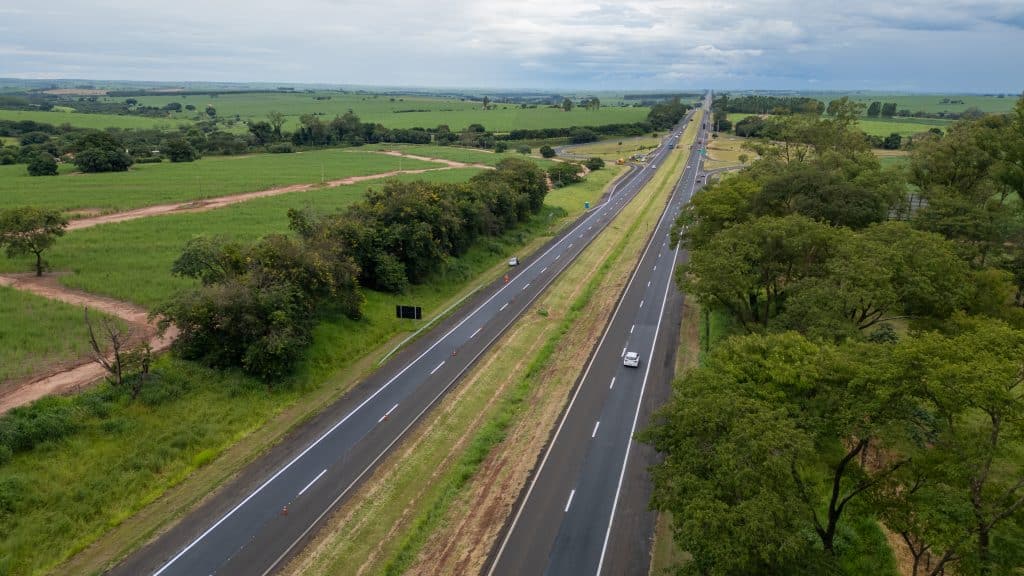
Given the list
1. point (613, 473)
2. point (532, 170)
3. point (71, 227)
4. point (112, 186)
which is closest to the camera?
point (613, 473)

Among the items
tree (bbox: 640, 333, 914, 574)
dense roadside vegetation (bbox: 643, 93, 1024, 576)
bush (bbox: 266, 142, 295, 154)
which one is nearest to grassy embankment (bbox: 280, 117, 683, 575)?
tree (bbox: 640, 333, 914, 574)

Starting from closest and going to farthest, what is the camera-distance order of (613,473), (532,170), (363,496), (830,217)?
(363,496) < (613,473) < (830,217) < (532,170)

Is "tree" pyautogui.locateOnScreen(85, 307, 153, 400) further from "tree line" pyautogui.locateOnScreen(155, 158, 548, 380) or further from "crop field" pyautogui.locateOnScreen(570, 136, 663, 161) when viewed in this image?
"crop field" pyautogui.locateOnScreen(570, 136, 663, 161)

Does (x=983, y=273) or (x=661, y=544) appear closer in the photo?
(x=661, y=544)

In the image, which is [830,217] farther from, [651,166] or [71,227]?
[651,166]

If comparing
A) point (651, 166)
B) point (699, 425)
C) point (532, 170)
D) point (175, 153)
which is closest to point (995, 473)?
point (699, 425)

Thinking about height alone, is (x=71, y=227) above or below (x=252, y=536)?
above

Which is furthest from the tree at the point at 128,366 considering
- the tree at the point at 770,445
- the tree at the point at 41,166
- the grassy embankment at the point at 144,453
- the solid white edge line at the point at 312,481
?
the tree at the point at 41,166
